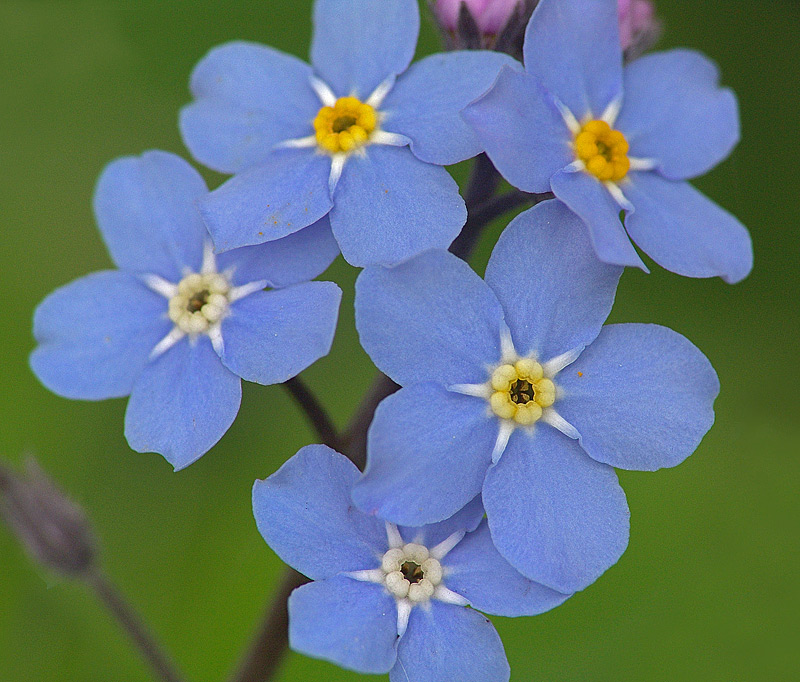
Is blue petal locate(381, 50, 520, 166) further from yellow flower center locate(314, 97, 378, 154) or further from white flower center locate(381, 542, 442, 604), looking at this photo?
white flower center locate(381, 542, 442, 604)

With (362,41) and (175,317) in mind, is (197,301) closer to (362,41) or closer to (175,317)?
(175,317)

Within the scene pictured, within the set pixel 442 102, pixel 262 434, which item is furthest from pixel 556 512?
pixel 262 434

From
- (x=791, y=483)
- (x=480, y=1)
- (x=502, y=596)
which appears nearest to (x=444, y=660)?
(x=502, y=596)

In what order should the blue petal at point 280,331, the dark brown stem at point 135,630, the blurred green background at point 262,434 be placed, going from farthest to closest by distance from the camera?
the blurred green background at point 262,434, the dark brown stem at point 135,630, the blue petal at point 280,331

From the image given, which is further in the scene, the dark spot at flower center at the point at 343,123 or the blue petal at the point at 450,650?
the dark spot at flower center at the point at 343,123

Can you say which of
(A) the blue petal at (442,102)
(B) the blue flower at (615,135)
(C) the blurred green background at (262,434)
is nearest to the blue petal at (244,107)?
(A) the blue petal at (442,102)

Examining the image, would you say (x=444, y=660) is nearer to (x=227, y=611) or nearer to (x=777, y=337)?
(x=227, y=611)

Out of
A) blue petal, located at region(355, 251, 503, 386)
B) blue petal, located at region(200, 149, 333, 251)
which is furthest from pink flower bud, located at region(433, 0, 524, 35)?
blue petal, located at region(355, 251, 503, 386)

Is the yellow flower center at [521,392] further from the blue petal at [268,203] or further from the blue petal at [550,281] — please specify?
the blue petal at [268,203]
